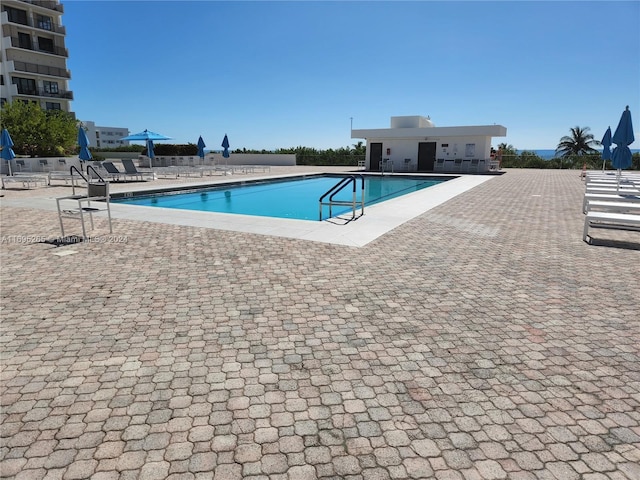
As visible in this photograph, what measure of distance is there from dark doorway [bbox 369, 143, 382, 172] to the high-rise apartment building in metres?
38.3

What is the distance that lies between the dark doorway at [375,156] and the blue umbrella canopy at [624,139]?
1825cm

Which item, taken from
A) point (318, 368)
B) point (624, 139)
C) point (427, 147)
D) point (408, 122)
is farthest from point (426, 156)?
point (318, 368)

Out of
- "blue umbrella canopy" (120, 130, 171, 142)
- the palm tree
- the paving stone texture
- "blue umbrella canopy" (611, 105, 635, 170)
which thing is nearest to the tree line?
the palm tree

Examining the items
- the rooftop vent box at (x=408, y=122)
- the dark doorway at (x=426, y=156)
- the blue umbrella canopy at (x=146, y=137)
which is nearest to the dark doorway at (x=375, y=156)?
the rooftop vent box at (x=408, y=122)

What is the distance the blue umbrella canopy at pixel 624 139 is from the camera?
13250 mm

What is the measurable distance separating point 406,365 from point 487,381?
61 centimetres

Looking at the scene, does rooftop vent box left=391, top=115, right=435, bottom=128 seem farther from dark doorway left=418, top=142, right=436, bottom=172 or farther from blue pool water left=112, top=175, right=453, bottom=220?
blue pool water left=112, top=175, right=453, bottom=220

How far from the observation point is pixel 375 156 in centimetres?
3125

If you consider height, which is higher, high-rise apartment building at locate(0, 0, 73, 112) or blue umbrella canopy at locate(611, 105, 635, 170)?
high-rise apartment building at locate(0, 0, 73, 112)

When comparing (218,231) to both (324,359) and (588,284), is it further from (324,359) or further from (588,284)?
(588,284)

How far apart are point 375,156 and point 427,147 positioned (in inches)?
161

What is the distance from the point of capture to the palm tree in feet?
145

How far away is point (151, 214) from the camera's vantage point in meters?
9.97

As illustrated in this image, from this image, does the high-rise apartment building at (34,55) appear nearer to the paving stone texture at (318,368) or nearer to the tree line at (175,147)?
the tree line at (175,147)
